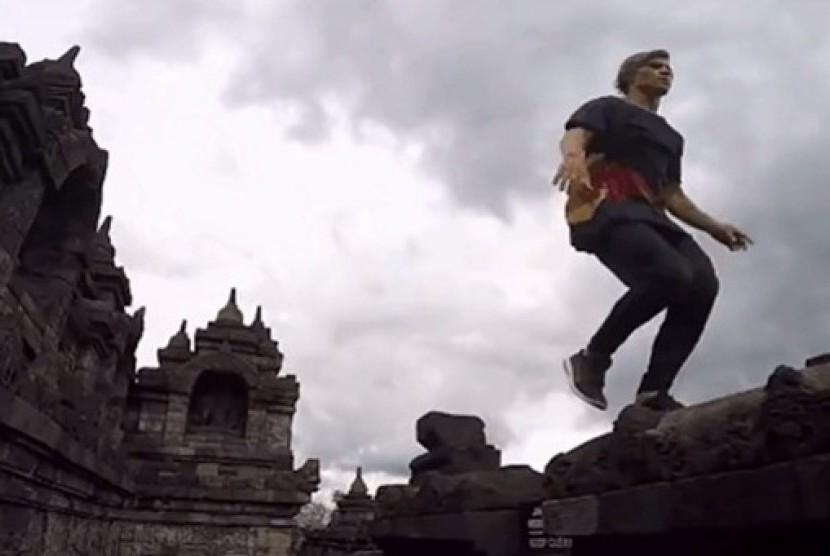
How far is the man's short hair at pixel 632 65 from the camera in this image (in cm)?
479

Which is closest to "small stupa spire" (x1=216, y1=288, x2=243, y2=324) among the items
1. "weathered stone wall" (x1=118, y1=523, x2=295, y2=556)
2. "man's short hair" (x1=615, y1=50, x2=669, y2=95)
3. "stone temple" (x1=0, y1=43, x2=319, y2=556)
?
"stone temple" (x1=0, y1=43, x2=319, y2=556)

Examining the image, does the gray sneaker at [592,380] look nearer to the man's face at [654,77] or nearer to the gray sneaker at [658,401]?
the gray sneaker at [658,401]

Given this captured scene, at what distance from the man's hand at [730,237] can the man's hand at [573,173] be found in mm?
813

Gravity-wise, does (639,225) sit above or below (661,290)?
above

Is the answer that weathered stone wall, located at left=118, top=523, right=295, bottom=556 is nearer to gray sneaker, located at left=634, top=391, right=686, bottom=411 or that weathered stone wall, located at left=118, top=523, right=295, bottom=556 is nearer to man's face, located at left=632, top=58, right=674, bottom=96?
gray sneaker, located at left=634, top=391, right=686, bottom=411

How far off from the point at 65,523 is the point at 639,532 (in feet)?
26.2

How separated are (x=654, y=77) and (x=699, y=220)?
32.4 inches

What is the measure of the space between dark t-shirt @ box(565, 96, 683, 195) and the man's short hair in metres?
0.28

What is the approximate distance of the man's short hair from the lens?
479cm

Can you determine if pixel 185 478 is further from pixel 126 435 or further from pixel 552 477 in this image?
pixel 552 477

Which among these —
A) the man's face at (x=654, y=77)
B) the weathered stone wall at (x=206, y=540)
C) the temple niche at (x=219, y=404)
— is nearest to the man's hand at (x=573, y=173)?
the man's face at (x=654, y=77)

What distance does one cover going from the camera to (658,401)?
4.04 meters

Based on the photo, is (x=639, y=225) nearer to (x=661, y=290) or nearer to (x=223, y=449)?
(x=661, y=290)

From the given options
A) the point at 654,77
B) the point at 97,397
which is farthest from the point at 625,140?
the point at 97,397
